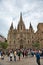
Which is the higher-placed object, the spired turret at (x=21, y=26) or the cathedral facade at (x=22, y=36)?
the spired turret at (x=21, y=26)

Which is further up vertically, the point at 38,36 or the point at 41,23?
the point at 41,23

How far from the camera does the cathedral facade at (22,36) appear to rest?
124 meters

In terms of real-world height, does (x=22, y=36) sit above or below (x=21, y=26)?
below

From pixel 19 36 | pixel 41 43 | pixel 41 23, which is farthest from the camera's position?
pixel 41 23

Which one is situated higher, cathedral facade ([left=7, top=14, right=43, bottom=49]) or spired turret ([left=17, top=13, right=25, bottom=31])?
spired turret ([left=17, top=13, right=25, bottom=31])

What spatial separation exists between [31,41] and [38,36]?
5732 mm

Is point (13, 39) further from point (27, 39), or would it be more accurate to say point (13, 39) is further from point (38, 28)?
point (38, 28)

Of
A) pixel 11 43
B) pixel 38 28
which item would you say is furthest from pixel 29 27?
pixel 11 43

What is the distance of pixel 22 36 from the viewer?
129 m

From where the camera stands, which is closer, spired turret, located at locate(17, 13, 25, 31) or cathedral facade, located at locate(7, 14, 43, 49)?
cathedral facade, located at locate(7, 14, 43, 49)

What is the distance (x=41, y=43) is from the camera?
119562mm

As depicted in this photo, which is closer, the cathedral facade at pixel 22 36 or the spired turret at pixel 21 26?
the cathedral facade at pixel 22 36

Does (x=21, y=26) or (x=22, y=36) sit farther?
(x=21, y=26)

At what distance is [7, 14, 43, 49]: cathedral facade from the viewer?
12447cm
